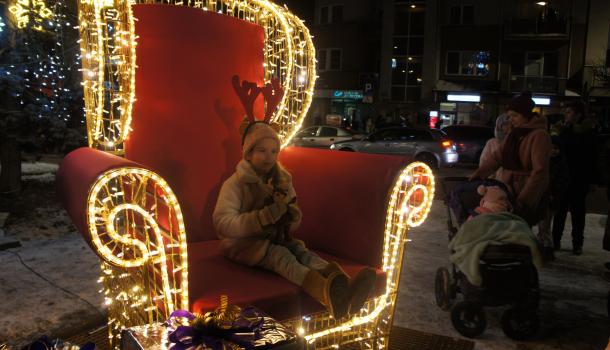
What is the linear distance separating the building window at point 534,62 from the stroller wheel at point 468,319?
76.6 ft

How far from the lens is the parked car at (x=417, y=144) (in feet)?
43.8

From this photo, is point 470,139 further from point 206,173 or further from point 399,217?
point 206,173

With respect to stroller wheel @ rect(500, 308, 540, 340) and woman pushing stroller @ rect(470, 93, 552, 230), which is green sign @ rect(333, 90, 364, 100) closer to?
woman pushing stroller @ rect(470, 93, 552, 230)

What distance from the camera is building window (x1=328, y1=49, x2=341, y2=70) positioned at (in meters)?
28.3

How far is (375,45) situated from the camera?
92.6ft

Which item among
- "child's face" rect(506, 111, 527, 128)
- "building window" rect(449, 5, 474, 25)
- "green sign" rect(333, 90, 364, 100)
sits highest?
"building window" rect(449, 5, 474, 25)

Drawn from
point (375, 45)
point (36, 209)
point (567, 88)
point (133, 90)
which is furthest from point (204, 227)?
point (375, 45)

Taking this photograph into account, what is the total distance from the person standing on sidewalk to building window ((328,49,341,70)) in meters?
23.9

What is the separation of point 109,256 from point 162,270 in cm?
23

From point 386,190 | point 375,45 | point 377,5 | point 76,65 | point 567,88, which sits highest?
point 377,5

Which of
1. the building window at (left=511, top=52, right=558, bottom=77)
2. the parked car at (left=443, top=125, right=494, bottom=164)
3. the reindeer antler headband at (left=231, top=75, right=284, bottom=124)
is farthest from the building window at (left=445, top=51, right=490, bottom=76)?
the reindeer antler headband at (left=231, top=75, right=284, bottom=124)

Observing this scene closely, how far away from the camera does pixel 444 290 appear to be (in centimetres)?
355

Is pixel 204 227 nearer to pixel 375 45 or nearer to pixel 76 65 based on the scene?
pixel 76 65

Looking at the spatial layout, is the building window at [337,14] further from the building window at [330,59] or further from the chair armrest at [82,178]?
the chair armrest at [82,178]
